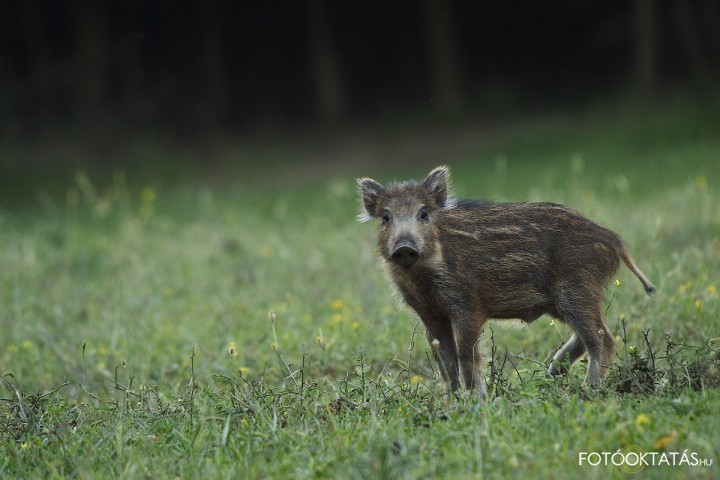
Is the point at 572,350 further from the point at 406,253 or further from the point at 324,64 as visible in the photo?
the point at 324,64

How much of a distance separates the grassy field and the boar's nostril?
617mm

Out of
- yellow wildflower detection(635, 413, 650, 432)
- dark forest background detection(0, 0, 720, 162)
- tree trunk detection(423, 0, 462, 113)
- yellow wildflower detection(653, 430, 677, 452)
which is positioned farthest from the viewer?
dark forest background detection(0, 0, 720, 162)

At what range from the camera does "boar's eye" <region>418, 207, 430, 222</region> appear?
6328mm

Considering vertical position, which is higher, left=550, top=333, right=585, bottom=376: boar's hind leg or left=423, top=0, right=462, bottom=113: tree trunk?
left=423, top=0, right=462, bottom=113: tree trunk

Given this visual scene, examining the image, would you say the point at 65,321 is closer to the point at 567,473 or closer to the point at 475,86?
the point at 567,473

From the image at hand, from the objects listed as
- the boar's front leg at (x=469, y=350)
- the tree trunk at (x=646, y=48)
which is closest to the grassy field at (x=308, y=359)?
the boar's front leg at (x=469, y=350)

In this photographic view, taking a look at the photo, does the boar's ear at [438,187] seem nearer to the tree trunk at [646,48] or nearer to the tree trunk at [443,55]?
the tree trunk at [646,48]

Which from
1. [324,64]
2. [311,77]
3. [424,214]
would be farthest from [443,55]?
[424,214]

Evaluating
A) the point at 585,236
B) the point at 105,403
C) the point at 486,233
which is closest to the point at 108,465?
the point at 105,403

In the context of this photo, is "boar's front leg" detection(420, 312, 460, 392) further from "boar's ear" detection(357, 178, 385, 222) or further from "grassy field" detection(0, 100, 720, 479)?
"boar's ear" detection(357, 178, 385, 222)

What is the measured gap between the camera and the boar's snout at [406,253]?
587cm

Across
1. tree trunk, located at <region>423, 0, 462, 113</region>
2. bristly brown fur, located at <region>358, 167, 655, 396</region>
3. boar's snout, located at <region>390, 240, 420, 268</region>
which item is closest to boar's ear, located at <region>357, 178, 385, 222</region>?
bristly brown fur, located at <region>358, 167, 655, 396</region>

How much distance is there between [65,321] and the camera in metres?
9.49

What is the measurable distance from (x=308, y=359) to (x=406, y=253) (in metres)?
1.78
